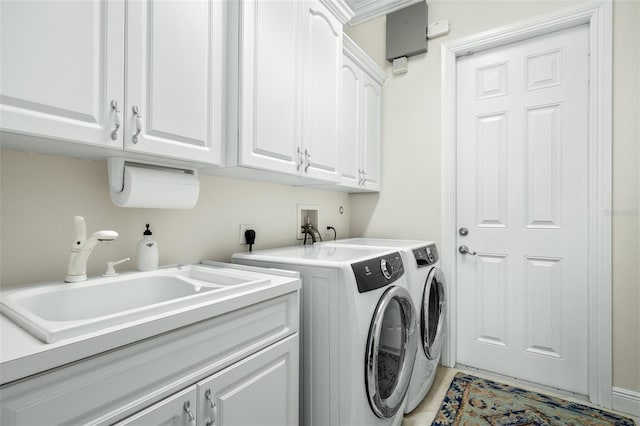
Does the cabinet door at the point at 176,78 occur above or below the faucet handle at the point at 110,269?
above

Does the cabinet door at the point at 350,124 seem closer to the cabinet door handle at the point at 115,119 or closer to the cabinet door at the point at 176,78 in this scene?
the cabinet door at the point at 176,78

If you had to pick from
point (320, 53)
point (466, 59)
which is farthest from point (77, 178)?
point (466, 59)

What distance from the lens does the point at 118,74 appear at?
0.96m

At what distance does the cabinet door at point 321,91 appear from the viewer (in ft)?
5.58

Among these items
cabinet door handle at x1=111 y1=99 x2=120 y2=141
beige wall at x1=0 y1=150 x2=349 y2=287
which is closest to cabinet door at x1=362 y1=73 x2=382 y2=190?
beige wall at x1=0 y1=150 x2=349 y2=287

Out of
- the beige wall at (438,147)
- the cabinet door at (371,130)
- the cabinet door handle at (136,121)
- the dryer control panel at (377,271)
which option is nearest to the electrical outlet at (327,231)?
the beige wall at (438,147)

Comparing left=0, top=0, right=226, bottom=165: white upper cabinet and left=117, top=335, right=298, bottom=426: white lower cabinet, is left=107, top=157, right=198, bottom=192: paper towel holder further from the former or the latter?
left=117, top=335, right=298, bottom=426: white lower cabinet

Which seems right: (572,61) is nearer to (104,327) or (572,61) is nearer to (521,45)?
(521,45)

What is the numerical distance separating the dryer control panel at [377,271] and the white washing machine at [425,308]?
18 centimetres

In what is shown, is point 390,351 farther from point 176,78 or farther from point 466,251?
point 176,78

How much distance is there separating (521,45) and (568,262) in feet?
4.86

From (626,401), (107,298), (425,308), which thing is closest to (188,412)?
(107,298)

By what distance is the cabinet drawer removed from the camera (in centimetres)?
60

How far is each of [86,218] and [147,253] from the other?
246 millimetres
